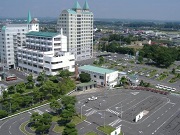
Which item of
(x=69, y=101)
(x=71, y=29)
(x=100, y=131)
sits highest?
(x=71, y=29)

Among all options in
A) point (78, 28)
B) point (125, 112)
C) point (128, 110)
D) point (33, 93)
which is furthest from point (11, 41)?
point (125, 112)

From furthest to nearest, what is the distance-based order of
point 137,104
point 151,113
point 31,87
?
point 31,87 → point 137,104 → point 151,113

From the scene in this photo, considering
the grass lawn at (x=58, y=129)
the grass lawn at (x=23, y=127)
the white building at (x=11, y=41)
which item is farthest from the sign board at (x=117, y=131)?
the white building at (x=11, y=41)

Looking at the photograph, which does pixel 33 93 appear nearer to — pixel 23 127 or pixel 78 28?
pixel 23 127

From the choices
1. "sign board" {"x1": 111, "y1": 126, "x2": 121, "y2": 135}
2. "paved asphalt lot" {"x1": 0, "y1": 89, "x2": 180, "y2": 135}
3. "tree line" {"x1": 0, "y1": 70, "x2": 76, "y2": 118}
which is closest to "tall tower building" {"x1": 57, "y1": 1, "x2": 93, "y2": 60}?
"tree line" {"x1": 0, "y1": 70, "x2": 76, "y2": 118}

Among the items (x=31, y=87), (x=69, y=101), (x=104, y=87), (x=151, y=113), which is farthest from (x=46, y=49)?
(x=151, y=113)

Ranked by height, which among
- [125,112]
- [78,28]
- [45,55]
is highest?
[78,28]

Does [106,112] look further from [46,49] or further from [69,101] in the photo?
[46,49]
